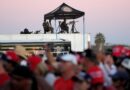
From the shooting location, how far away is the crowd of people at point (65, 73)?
9148 mm

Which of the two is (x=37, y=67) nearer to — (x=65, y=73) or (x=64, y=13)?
(x=65, y=73)

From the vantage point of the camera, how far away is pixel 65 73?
1012 centimetres

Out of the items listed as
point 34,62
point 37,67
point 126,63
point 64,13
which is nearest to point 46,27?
point 64,13

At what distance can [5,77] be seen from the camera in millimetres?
9203

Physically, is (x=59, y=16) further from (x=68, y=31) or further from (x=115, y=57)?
(x=115, y=57)

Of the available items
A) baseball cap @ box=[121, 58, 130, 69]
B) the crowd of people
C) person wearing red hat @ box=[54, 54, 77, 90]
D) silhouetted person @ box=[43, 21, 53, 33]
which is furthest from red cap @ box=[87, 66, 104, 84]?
silhouetted person @ box=[43, 21, 53, 33]

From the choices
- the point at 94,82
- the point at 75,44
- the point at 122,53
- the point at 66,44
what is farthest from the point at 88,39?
the point at 94,82

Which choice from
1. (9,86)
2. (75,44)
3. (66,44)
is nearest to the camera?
→ (9,86)

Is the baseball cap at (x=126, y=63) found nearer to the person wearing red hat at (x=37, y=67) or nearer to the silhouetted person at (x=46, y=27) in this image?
the person wearing red hat at (x=37, y=67)

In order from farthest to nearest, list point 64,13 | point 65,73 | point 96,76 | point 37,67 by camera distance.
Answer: point 64,13 < point 96,76 < point 37,67 < point 65,73

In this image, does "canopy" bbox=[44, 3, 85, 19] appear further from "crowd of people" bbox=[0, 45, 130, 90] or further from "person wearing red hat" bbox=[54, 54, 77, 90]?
"person wearing red hat" bbox=[54, 54, 77, 90]

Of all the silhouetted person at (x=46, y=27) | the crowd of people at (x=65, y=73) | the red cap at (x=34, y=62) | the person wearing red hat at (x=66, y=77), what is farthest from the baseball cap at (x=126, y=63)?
the silhouetted person at (x=46, y=27)

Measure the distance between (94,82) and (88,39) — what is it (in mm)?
28295

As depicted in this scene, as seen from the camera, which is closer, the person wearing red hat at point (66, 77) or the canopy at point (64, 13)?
the person wearing red hat at point (66, 77)
